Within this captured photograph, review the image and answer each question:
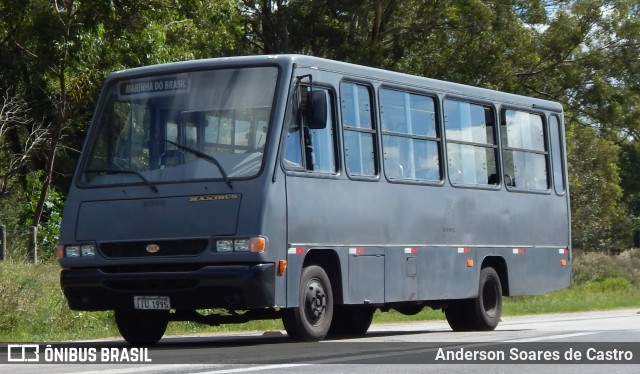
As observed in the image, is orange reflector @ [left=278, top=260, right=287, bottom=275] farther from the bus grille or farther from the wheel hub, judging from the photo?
the bus grille

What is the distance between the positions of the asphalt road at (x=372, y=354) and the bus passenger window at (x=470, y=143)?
2235mm

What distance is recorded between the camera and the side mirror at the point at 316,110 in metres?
13.9

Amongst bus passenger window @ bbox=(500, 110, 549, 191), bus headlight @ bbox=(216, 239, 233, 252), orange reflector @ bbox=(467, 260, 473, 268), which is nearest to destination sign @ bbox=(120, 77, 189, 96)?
bus headlight @ bbox=(216, 239, 233, 252)

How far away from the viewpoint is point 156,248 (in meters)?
13.5

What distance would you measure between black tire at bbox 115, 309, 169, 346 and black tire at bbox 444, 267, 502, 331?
15.3ft

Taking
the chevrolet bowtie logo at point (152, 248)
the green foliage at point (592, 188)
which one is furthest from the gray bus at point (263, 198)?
the green foliage at point (592, 188)

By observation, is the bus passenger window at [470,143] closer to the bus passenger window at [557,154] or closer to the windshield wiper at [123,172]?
the bus passenger window at [557,154]

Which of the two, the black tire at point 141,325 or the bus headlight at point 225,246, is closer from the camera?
the bus headlight at point 225,246

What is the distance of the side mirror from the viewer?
1388 centimetres

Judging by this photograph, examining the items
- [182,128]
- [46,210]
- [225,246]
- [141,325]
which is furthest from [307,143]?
[46,210]

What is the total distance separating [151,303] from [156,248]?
0.58m

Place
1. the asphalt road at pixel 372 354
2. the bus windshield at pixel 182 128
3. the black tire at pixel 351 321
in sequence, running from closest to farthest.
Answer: the asphalt road at pixel 372 354, the bus windshield at pixel 182 128, the black tire at pixel 351 321

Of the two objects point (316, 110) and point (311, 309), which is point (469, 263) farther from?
point (316, 110)

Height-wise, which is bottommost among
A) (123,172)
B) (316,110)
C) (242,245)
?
(242,245)
